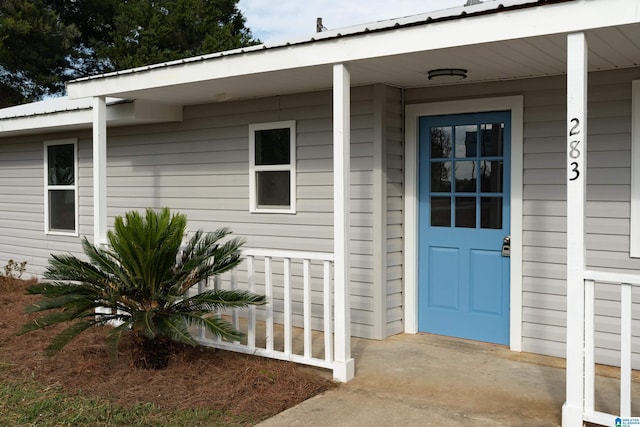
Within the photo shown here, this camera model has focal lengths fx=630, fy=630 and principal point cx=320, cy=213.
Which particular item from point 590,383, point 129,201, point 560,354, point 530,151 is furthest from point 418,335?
point 129,201

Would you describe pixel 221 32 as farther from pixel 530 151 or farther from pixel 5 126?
pixel 530 151

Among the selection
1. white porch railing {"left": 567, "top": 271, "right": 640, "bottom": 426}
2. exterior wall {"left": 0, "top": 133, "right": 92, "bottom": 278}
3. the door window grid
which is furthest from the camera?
exterior wall {"left": 0, "top": 133, "right": 92, "bottom": 278}

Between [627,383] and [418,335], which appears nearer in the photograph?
[627,383]

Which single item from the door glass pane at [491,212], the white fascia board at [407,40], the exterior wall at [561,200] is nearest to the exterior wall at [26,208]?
the white fascia board at [407,40]

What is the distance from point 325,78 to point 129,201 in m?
3.62

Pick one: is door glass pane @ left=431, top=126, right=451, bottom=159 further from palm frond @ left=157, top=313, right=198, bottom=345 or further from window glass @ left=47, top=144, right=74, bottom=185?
window glass @ left=47, top=144, right=74, bottom=185

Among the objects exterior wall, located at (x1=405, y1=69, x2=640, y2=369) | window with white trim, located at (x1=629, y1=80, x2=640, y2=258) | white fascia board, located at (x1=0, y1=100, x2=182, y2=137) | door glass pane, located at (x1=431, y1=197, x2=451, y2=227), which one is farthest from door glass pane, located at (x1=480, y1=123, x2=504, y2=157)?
white fascia board, located at (x1=0, y1=100, x2=182, y2=137)

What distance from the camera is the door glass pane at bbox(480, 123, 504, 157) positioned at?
5.39 m

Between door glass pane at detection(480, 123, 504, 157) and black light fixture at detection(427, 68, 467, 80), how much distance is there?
56cm

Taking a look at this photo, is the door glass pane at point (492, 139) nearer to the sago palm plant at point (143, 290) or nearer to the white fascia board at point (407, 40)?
the white fascia board at point (407, 40)

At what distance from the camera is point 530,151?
5.16 meters

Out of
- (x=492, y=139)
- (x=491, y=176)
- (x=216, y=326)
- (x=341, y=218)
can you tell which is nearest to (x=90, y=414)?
(x=216, y=326)

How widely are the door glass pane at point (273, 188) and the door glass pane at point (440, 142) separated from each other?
150 cm

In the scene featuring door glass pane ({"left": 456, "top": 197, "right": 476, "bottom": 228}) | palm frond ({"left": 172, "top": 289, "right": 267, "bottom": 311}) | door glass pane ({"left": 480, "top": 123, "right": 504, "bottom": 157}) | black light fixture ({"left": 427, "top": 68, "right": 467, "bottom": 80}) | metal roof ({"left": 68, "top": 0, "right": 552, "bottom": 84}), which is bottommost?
palm frond ({"left": 172, "top": 289, "right": 267, "bottom": 311})
